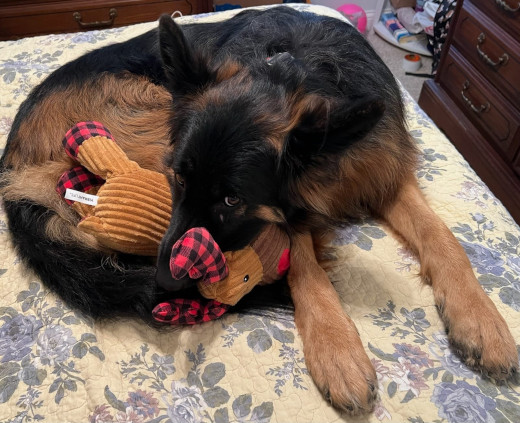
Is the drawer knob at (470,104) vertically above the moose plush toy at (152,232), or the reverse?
the moose plush toy at (152,232)

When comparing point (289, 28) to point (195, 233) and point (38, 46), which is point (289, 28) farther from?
point (38, 46)

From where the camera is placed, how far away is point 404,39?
4.52 meters

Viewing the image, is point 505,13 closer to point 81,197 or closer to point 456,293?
point 456,293

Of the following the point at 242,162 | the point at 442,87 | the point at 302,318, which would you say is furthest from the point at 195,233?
the point at 442,87

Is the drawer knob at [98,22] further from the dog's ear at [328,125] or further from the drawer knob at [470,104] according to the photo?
the dog's ear at [328,125]

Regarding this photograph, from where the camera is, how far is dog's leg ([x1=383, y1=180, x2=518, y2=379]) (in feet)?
4.13

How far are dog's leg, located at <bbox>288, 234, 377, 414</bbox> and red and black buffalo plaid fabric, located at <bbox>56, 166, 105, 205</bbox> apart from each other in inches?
30.4

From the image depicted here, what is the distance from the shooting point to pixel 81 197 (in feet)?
4.80

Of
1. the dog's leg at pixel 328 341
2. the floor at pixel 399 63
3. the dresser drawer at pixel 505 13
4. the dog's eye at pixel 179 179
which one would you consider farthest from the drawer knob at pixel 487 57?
the dog's eye at pixel 179 179

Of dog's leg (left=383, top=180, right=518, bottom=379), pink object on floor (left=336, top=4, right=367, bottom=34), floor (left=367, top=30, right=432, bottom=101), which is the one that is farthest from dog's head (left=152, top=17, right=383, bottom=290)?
pink object on floor (left=336, top=4, right=367, bottom=34)

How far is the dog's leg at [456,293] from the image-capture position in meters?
1.26

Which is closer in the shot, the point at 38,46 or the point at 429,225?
the point at 429,225

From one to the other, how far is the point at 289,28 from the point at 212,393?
141 cm

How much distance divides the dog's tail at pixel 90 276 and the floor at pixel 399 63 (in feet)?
10.9
